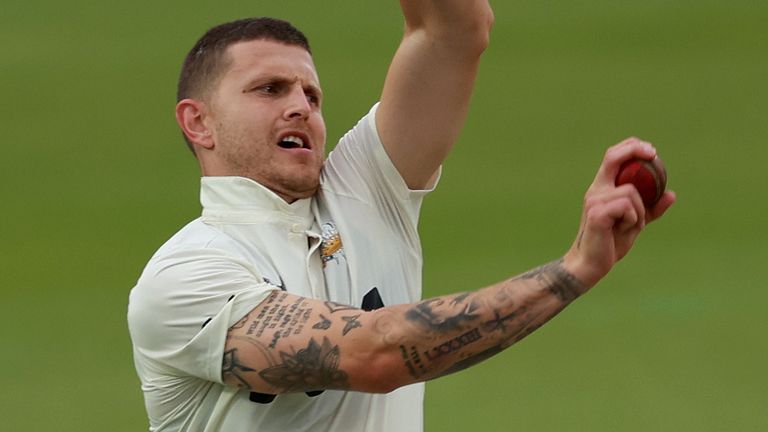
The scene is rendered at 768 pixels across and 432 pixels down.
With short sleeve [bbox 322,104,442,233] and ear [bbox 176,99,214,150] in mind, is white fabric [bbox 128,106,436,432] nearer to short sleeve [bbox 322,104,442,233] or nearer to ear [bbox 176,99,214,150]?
short sleeve [bbox 322,104,442,233]

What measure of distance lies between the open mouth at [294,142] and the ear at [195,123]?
0.56 feet

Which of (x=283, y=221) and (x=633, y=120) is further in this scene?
(x=633, y=120)

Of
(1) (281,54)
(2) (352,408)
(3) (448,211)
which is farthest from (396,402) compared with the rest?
(3) (448,211)

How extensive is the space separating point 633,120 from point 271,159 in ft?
14.5

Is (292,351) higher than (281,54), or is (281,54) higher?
(281,54)

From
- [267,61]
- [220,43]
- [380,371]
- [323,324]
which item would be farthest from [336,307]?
[220,43]

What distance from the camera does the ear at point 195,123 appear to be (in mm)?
3184

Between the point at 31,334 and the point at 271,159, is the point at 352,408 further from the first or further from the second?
the point at 31,334

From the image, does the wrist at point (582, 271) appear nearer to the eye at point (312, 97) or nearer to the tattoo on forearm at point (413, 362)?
the tattoo on forearm at point (413, 362)

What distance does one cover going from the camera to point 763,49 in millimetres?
7652

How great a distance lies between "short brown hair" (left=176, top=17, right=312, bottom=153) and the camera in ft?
10.4

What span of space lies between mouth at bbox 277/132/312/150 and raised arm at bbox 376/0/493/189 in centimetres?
16

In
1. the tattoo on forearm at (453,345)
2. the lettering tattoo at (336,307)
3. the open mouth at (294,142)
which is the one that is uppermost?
the open mouth at (294,142)

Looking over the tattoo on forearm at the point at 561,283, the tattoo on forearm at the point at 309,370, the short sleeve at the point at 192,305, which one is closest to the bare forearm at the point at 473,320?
the tattoo on forearm at the point at 561,283
